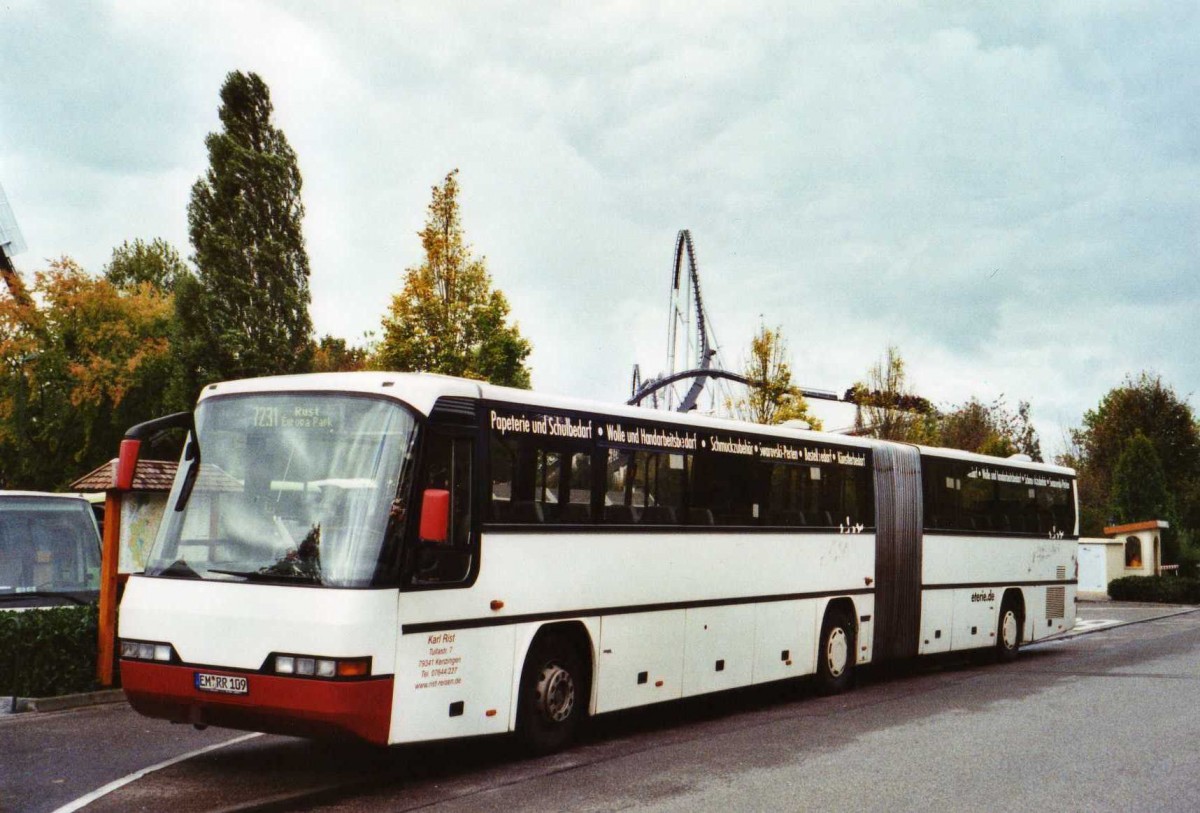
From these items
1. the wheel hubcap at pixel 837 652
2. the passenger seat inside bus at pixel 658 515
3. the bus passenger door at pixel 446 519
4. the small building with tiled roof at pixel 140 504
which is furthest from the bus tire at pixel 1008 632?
the bus passenger door at pixel 446 519

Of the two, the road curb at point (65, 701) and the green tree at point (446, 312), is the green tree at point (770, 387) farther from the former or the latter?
the road curb at point (65, 701)

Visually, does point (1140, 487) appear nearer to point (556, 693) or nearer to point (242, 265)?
point (242, 265)

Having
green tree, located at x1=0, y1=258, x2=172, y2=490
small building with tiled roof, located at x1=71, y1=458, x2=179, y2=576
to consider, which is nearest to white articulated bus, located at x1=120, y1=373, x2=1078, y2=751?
small building with tiled roof, located at x1=71, y1=458, x2=179, y2=576

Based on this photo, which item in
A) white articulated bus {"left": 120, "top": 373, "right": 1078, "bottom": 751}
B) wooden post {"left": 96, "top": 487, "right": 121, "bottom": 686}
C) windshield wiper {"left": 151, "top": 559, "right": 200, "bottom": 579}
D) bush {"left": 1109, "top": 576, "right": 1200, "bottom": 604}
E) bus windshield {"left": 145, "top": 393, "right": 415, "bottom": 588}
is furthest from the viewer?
bush {"left": 1109, "top": 576, "right": 1200, "bottom": 604}

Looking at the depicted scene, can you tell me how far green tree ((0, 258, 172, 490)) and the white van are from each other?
1431 inches

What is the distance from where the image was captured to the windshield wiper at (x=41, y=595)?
14.2 meters

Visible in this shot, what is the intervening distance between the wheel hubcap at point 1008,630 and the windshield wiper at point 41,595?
47.3 feet

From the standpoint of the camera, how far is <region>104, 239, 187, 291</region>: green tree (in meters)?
73.9

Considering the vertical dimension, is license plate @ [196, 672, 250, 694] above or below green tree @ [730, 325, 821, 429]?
below

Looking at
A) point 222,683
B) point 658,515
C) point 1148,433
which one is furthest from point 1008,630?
point 1148,433

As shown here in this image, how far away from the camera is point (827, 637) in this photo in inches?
618

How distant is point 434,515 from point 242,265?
41693 millimetres

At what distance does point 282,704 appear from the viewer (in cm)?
831

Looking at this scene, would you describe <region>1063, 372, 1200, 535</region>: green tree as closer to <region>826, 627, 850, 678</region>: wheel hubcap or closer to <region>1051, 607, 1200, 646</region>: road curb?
<region>1051, 607, 1200, 646</region>: road curb
